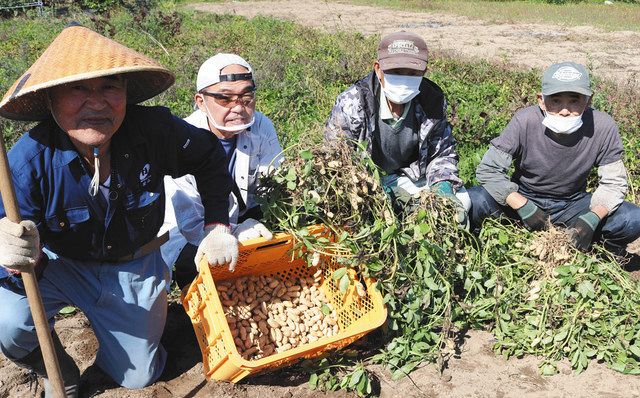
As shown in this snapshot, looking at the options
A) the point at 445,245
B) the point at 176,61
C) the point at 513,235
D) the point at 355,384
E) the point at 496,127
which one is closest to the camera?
the point at 355,384

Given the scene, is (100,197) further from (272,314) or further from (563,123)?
(563,123)

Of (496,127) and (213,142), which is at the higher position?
(213,142)

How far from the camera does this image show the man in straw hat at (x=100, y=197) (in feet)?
7.28

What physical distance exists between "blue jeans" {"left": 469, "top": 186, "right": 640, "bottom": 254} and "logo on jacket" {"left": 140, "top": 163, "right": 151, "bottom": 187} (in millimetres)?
1905

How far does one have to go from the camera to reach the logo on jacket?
2.56 m

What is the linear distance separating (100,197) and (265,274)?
3.29ft

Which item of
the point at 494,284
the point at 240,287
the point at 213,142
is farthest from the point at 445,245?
the point at 213,142

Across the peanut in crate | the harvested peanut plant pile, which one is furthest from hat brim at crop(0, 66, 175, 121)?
the harvested peanut plant pile

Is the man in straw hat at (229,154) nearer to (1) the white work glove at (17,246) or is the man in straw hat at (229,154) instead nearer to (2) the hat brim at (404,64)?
(2) the hat brim at (404,64)

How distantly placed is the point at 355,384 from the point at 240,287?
73cm

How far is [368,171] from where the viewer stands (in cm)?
307

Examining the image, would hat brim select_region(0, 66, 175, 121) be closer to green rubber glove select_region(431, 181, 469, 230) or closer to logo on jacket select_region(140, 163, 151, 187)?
logo on jacket select_region(140, 163, 151, 187)

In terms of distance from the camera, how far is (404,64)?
327 centimetres

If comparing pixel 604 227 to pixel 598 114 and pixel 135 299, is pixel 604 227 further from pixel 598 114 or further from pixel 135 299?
pixel 135 299
